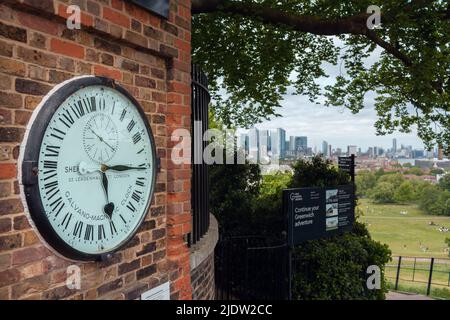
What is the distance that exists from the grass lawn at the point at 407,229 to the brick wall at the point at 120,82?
2739 inches

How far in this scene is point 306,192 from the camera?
7941 mm

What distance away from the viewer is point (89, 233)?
2273 mm

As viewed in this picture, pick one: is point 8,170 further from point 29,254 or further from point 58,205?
point 29,254

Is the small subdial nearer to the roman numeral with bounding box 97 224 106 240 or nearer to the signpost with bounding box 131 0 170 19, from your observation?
the roman numeral with bounding box 97 224 106 240

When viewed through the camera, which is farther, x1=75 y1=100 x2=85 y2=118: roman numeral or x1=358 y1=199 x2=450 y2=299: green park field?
x1=358 y1=199 x2=450 y2=299: green park field

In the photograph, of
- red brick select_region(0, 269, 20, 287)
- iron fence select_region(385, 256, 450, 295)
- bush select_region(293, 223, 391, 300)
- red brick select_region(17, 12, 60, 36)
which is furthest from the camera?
iron fence select_region(385, 256, 450, 295)

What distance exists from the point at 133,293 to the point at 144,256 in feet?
0.91

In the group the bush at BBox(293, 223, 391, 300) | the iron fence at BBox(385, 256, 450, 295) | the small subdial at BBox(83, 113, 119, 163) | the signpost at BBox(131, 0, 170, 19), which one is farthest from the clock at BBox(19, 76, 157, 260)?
the iron fence at BBox(385, 256, 450, 295)

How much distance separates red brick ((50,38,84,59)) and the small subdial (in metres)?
0.37

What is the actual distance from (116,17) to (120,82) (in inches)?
16.0

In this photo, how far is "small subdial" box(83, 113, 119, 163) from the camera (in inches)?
89.0

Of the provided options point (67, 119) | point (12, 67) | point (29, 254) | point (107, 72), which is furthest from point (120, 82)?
point (29, 254)

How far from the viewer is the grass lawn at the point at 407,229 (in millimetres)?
71750

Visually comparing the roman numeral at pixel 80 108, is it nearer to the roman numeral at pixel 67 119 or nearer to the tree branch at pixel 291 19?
the roman numeral at pixel 67 119
